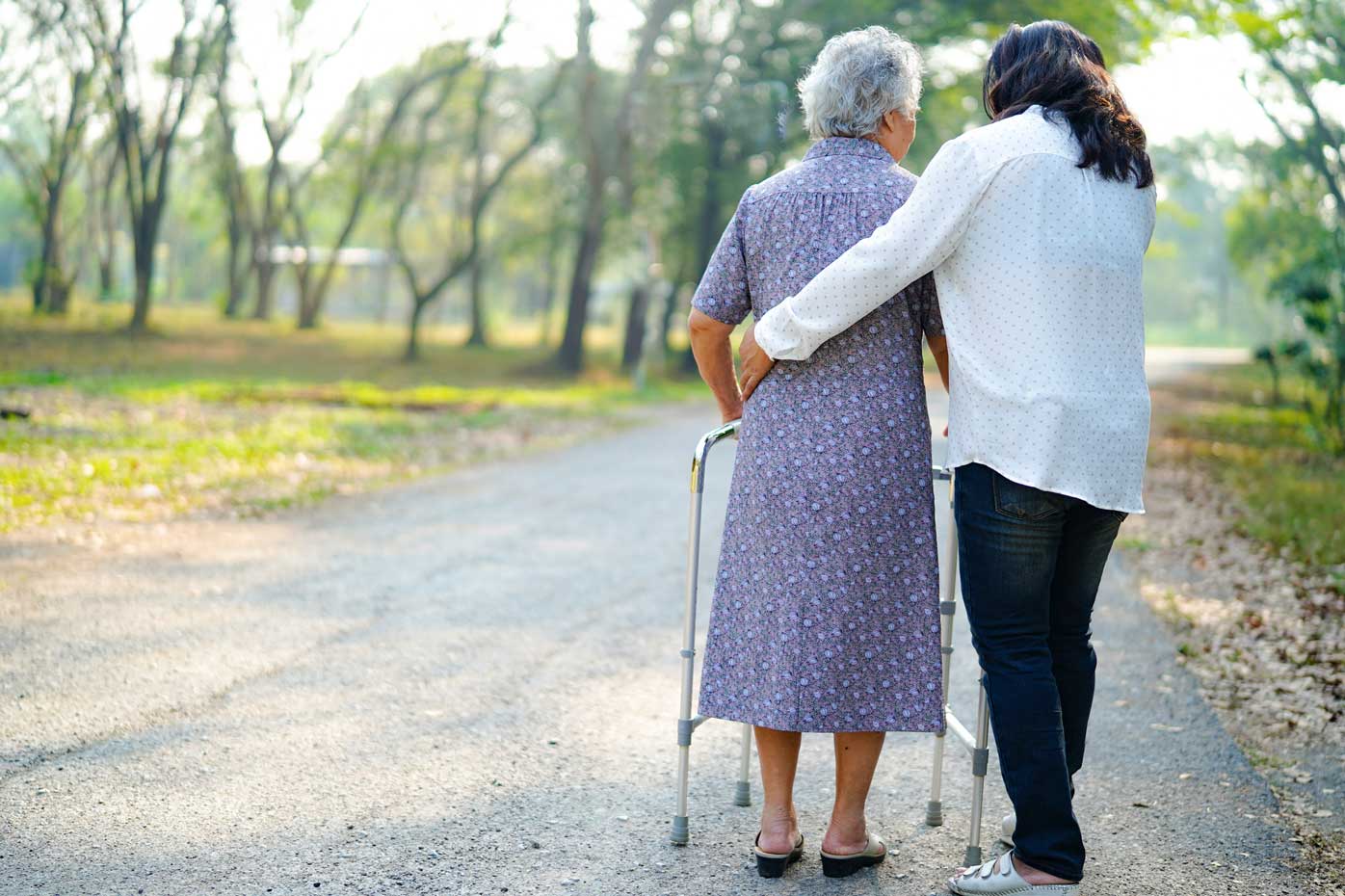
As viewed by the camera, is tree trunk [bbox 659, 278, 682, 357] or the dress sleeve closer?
the dress sleeve

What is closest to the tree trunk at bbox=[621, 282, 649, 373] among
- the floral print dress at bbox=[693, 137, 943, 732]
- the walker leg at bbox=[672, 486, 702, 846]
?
the walker leg at bbox=[672, 486, 702, 846]

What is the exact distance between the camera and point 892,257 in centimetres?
284

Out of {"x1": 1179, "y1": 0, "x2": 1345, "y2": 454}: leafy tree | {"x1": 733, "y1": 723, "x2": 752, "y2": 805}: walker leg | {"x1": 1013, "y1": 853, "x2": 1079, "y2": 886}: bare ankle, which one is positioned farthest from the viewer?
{"x1": 1179, "y1": 0, "x2": 1345, "y2": 454}: leafy tree

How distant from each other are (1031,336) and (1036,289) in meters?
0.10

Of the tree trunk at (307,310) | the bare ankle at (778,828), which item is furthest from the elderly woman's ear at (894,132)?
the tree trunk at (307,310)

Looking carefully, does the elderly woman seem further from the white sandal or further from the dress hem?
the white sandal

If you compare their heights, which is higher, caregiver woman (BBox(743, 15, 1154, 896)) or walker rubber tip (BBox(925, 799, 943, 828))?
caregiver woman (BBox(743, 15, 1154, 896))

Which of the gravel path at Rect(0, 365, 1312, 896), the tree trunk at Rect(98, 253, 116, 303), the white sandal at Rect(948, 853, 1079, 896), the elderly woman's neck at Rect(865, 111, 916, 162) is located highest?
the elderly woman's neck at Rect(865, 111, 916, 162)

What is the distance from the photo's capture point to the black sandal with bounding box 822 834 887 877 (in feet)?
10.4

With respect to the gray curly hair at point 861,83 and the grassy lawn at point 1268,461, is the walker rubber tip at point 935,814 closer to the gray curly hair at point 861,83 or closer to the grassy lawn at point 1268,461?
the gray curly hair at point 861,83

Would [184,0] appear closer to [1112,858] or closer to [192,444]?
[192,444]

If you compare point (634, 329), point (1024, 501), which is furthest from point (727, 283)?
point (634, 329)

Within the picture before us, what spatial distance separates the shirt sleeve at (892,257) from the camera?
9.16 feet

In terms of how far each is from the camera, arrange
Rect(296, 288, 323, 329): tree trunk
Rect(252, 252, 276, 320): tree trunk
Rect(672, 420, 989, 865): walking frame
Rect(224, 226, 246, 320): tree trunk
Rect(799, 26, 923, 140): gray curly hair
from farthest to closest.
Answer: Rect(224, 226, 246, 320): tree trunk
Rect(252, 252, 276, 320): tree trunk
Rect(296, 288, 323, 329): tree trunk
Rect(672, 420, 989, 865): walking frame
Rect(799, 26, 923, 140): gray curly hair
